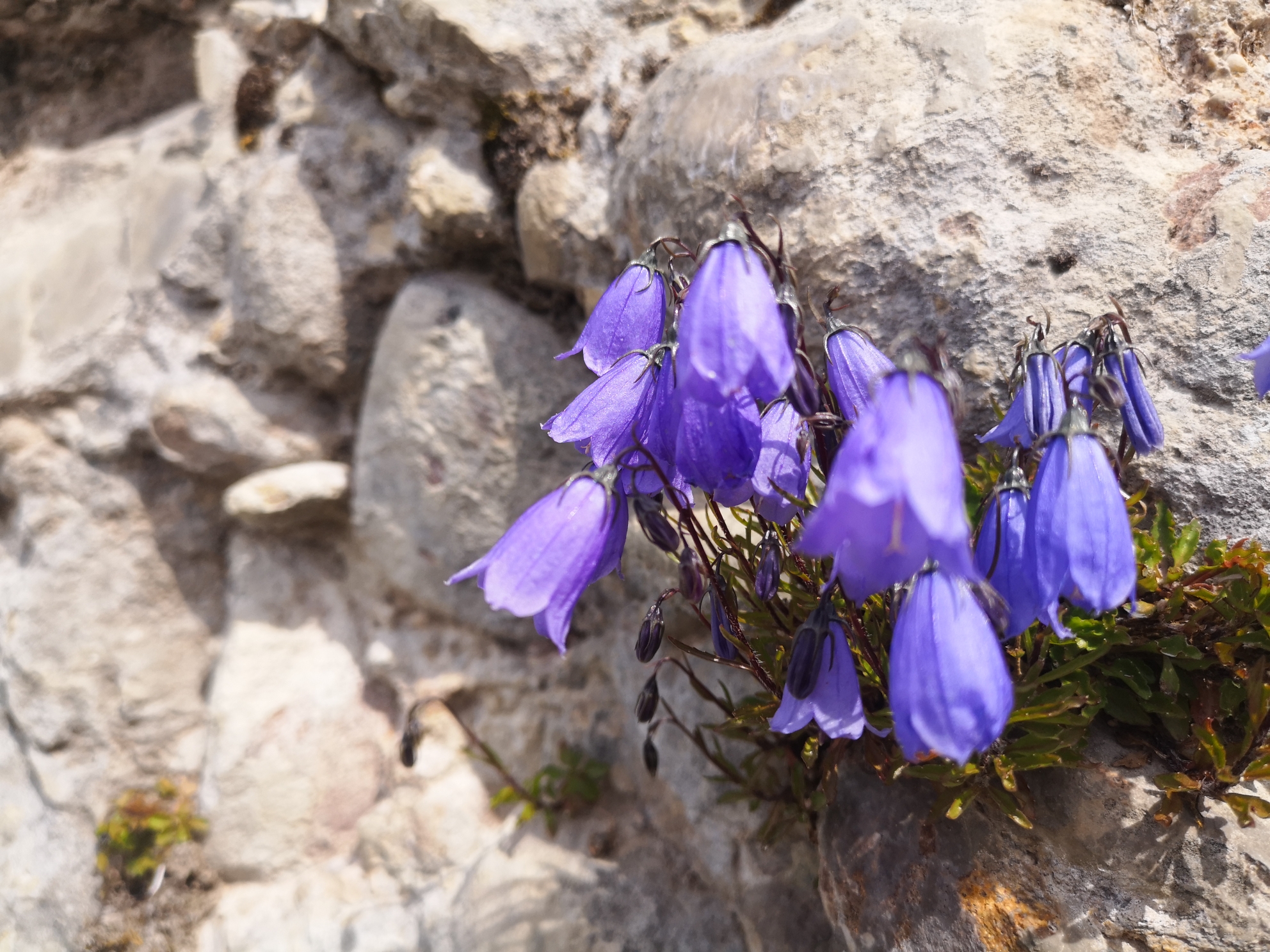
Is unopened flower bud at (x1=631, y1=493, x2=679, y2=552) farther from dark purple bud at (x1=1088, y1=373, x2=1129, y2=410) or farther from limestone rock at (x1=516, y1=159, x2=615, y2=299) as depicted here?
limestone rock at (x1=516, y1=159, x2=615, y2=299)

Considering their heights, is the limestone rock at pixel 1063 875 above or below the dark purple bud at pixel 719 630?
below

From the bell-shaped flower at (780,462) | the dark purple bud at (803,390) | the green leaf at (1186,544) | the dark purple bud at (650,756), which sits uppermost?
the dark purple bud at (803,390)

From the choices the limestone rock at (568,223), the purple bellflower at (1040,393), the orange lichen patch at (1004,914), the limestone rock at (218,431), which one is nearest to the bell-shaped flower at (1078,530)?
the purple bellflower at (1040,393)

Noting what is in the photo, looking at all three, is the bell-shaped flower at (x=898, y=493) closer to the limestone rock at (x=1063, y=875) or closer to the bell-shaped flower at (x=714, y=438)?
Answer: the bell-shaped flower at (x=714, y=438)

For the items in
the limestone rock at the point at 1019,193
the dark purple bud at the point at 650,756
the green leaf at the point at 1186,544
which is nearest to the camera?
the green leaf at the point at 1186,544

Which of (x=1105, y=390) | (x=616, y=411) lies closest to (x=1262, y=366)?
(x=1105, y=390)

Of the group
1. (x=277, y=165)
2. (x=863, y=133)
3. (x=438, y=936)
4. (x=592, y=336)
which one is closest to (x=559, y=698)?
(x=438, y=936)

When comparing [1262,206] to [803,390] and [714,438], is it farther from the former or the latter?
[714,438]

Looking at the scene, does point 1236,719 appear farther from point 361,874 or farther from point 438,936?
point 361,874
